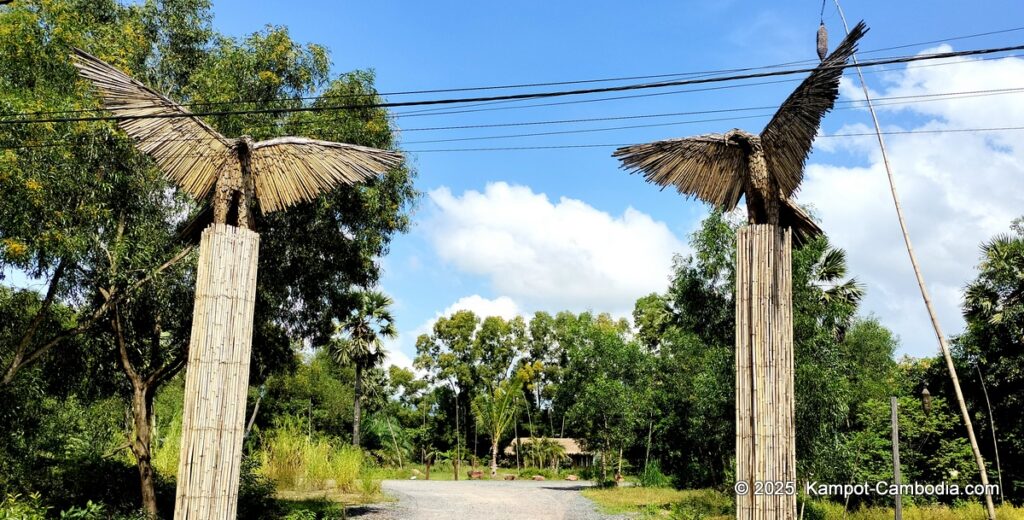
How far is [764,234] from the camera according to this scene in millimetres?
5324

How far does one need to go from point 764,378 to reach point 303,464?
47.4ft

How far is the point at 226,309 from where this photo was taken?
5504 millimetres

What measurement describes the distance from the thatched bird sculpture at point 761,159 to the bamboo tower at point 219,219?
2.15m

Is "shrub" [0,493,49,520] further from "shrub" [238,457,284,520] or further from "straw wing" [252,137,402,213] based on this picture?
"straw wing" [252,137,402,213]

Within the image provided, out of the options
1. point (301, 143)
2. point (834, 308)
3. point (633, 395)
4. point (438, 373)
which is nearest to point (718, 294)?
point (834, 308)

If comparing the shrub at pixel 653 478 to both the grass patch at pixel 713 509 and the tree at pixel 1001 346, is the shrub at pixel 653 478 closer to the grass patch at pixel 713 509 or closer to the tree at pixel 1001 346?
the grass patch at pixel 713 509

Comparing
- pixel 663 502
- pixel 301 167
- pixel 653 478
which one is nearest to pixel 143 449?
pixel 301 167

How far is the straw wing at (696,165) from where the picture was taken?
5.68m

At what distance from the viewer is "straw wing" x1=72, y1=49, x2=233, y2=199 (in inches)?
235

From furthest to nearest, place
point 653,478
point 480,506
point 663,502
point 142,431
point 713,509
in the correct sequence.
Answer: point 653,478
point 663,502
point 480,506
point 713,509
point 142,431

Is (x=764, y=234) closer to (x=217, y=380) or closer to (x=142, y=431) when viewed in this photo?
(x=217, y=380)

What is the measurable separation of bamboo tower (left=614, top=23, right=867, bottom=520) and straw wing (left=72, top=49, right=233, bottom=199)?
3.14m

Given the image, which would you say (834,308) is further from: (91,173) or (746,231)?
(91,173)

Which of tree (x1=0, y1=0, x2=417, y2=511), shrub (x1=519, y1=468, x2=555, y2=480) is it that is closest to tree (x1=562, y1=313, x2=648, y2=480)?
shrub (x1=519, y1=468, x2=555, y2=480)
